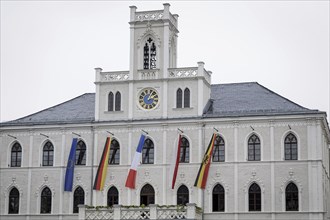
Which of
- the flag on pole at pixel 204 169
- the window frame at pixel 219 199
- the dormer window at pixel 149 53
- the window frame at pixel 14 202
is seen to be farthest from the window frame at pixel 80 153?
the window frame at pixel 219 199

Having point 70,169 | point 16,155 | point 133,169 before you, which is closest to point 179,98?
point 133,169

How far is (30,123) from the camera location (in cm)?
6738

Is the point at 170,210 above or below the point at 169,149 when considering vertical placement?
below

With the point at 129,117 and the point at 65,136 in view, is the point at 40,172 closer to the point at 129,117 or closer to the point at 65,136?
the point at 65,136

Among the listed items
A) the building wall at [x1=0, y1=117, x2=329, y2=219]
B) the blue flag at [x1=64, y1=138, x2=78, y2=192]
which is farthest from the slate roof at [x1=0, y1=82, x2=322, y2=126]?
the blue flag at [x1=64, y1=138, x2=78, y2=192]

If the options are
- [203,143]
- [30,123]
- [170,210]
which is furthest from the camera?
[30,123]

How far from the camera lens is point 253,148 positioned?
6200cm

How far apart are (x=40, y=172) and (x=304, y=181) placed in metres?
22.0

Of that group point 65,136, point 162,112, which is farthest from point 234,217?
point 65,136

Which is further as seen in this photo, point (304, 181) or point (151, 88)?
point (151, 88)

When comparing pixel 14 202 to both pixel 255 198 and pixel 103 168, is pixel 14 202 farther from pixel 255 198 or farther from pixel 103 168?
pixel 255 198

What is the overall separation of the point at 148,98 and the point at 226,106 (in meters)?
6.46

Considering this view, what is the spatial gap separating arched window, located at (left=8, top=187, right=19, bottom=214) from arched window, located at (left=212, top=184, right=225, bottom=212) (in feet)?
55.5

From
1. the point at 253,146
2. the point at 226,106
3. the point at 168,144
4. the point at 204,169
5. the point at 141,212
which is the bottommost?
the point at 141,212
